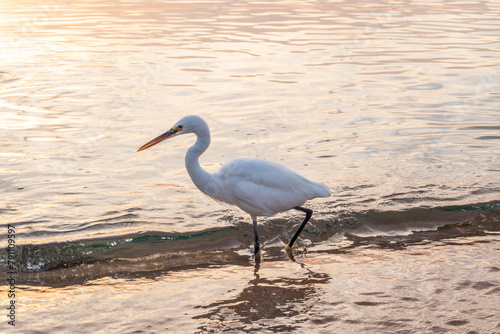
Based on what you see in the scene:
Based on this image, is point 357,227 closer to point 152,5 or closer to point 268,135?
point 268,135

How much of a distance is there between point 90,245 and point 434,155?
4932 mm

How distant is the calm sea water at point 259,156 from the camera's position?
483 cm

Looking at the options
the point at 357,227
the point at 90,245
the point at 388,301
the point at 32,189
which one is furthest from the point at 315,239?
the point at 32,189

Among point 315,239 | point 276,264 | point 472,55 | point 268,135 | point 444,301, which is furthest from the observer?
point 472,55

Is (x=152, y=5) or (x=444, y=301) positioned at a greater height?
(x=152, y=5)

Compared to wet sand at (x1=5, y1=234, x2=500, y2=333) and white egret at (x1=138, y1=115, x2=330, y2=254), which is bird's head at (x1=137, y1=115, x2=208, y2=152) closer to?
white egret at (x1=138, y1=115, x2=330, y2=254)

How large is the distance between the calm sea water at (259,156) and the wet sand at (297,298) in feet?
0.06

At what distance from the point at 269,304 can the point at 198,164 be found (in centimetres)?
161

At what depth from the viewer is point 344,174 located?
25.9 ft

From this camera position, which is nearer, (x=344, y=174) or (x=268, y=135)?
(x=344, y=174)

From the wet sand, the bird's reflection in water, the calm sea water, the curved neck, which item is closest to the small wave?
the calm sea water

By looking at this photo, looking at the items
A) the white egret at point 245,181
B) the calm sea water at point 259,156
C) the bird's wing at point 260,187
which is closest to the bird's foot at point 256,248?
the white egret at point 245,181

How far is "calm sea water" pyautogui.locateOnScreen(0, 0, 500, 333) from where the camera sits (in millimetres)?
4832

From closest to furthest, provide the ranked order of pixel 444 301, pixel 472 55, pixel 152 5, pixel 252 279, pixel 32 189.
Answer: pixel 444 301, pixel 252 279, pixel 32 189, pixel 472 55, pixel 152 5
